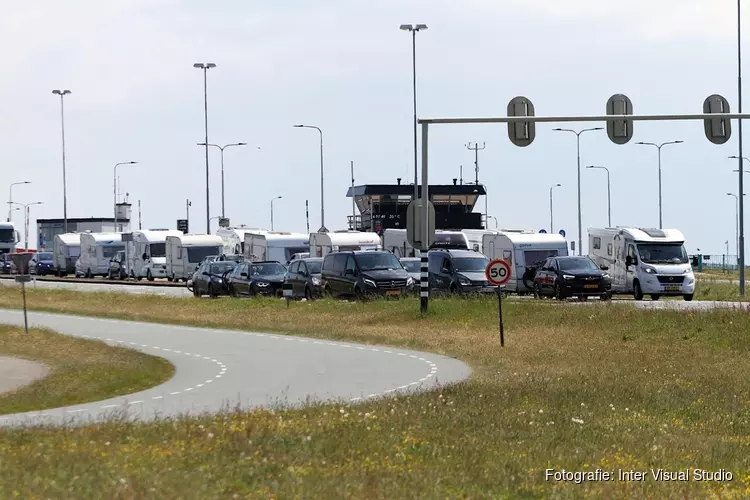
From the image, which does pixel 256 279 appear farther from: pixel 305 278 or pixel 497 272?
pixel 497 272

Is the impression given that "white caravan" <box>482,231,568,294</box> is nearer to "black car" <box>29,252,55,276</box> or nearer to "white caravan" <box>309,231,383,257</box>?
"white caravan" <box>309,231,383,257</box>

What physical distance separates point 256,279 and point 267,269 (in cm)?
146

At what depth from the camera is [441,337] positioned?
32188mm

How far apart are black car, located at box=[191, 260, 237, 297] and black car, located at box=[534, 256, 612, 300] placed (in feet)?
46.2

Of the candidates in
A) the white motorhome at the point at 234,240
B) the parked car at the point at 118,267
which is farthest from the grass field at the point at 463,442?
the parked car at the point at 118,267

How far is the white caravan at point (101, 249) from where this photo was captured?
87938 mm

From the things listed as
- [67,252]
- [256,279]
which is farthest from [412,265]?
[67,252]

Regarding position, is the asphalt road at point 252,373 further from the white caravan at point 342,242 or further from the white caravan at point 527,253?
the white caravan at point 342,242

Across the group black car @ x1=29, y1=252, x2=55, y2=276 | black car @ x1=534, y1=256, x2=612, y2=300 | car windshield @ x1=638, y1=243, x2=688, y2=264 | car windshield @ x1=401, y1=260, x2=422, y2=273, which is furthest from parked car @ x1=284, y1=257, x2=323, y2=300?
black car @ x1=29, y1=252, x2=55, y2=276

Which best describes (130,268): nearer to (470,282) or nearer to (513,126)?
(470,282)

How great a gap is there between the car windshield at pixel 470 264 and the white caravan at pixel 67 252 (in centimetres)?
5150

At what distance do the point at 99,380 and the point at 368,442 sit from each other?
11.2 meters

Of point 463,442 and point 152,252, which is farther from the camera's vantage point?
point 152,252

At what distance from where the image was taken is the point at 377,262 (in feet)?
156
